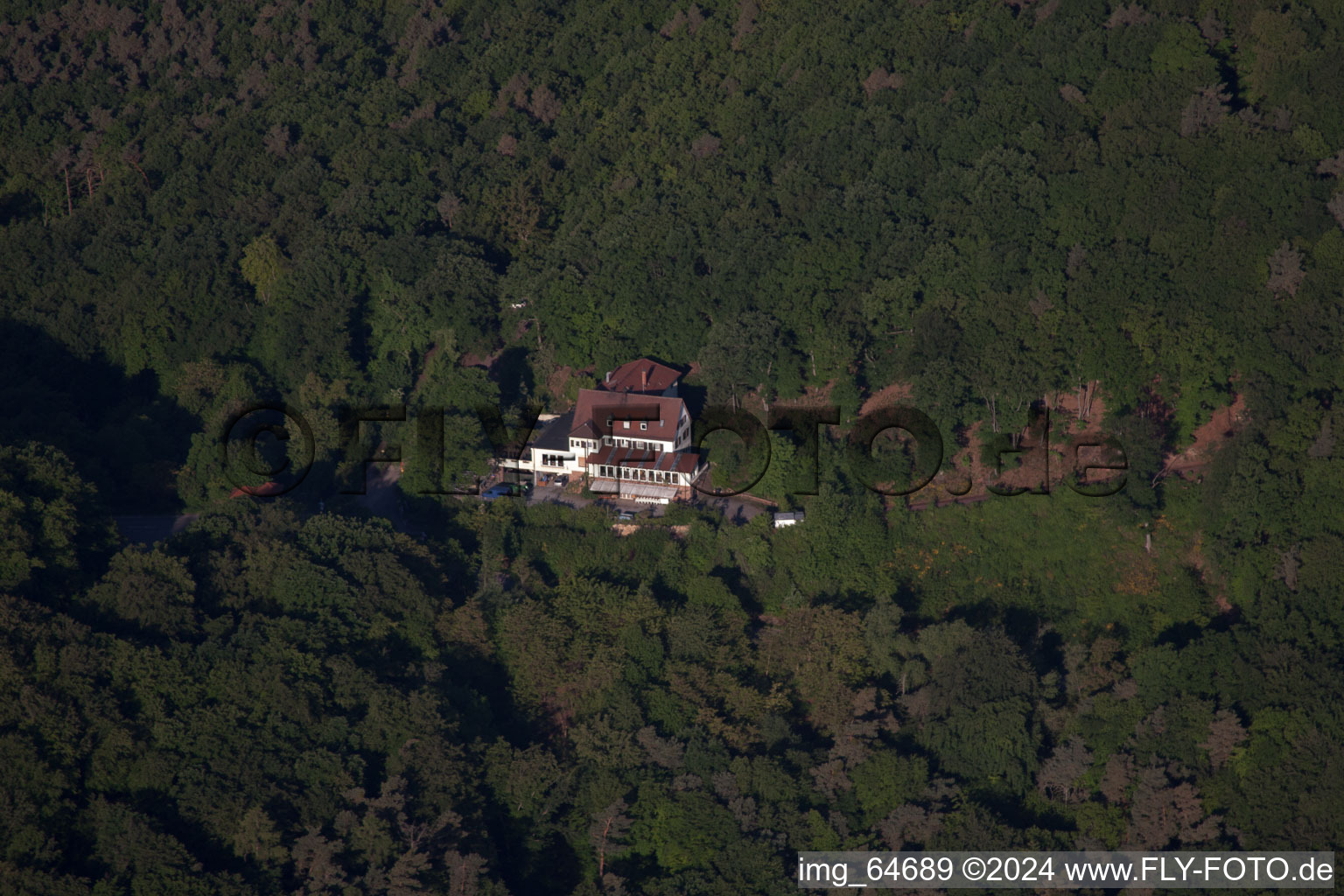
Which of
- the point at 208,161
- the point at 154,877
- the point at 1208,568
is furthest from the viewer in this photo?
the point at 208,161

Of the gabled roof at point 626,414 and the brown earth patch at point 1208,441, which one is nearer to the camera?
the brown earth patch at point 1208,441

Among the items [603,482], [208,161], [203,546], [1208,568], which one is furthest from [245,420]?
[1208,568]

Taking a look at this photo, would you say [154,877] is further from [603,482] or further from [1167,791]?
[1167,791]

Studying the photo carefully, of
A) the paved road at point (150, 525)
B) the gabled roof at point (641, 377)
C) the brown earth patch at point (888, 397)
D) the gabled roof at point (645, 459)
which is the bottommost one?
the paved road at point (150, 525)

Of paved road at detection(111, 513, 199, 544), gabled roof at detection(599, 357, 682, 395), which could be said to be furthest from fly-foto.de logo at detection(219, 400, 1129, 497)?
paved road at detection(111, 513, 199, 544)

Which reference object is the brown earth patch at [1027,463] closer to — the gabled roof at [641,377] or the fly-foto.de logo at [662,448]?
the fly-foto.de logo at [662,448]

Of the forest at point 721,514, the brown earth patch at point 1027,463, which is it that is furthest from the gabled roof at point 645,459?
the brown earth patch at point 1027,463
